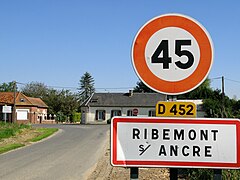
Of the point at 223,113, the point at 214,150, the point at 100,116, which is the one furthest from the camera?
the point at 100,116

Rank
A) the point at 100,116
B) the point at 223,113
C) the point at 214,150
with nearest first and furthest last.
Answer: the point at 214,150
the point at 223,113
the point at 100,116

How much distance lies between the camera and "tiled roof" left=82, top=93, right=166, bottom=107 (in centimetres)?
7644

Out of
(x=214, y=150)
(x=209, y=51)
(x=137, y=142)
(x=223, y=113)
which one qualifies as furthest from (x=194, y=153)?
(x=223, y=113)

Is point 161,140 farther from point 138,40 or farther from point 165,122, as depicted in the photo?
point 138,40

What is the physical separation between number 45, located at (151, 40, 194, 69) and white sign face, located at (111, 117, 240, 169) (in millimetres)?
494

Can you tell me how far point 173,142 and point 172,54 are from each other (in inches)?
30.9

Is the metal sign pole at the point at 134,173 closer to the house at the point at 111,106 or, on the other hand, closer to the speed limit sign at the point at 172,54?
the speed limit sign at the point at 172,54

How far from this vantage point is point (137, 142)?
3744mm

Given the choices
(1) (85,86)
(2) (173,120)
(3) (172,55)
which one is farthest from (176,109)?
(1) (85,86)

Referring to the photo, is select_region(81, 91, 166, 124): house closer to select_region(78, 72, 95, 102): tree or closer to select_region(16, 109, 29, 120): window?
select_region(16, 109, 29, 120): window

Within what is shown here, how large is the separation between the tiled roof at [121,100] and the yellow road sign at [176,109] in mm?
71539

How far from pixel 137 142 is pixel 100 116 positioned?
72597 millimetres

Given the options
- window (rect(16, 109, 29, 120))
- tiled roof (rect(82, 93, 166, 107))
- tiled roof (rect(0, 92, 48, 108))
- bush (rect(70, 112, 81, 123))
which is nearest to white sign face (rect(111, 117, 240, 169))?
tiled roof (rect(82, 93, 166, 107))

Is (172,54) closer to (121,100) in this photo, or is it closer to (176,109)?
(176,109)
